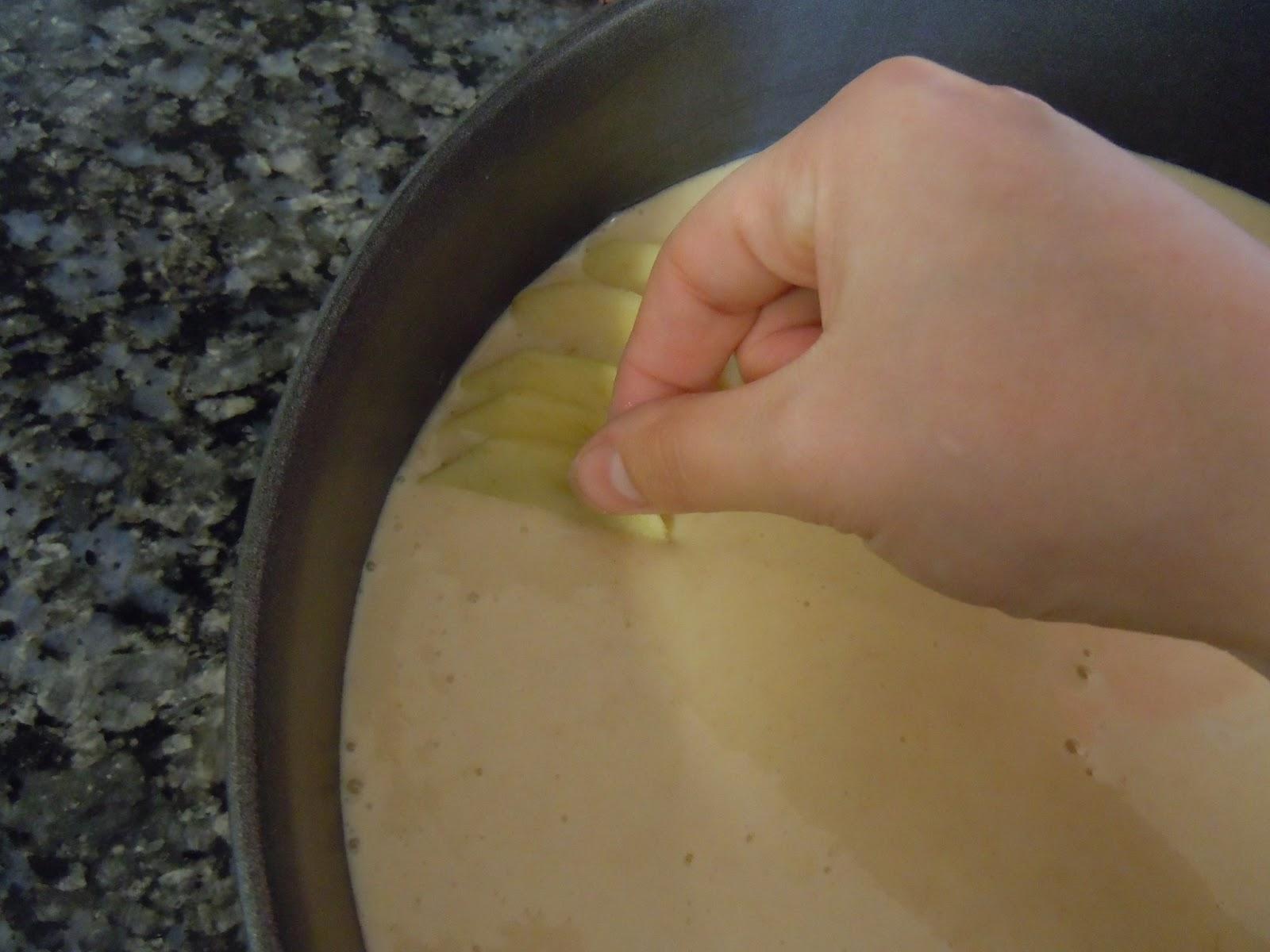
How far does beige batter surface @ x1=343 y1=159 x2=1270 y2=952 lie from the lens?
0.56 metres

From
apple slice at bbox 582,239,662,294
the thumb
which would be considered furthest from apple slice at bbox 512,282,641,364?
the thumb

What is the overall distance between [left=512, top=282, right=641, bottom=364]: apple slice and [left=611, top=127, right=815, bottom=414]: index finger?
60 mm

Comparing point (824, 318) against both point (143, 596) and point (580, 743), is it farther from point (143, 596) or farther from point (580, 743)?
point (143, 596)

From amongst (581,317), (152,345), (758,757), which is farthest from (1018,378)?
(152,345)

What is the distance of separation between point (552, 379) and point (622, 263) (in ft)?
0.40

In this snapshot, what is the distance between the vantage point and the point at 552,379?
709mm

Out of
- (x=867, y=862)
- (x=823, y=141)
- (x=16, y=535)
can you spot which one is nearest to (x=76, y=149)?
(x=16, y=535)

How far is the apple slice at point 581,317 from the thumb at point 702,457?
0.41 feet

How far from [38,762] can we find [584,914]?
30cm

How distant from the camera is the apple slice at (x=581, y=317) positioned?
0.73m

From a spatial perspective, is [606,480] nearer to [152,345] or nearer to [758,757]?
[758,757]

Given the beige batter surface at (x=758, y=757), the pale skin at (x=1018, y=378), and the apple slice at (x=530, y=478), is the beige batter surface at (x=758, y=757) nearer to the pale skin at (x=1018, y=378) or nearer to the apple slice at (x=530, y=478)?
the apple slice at (x=530, y=478)

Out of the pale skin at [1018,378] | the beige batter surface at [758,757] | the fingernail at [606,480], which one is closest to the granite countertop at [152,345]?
the beige batter surface at [758,757]

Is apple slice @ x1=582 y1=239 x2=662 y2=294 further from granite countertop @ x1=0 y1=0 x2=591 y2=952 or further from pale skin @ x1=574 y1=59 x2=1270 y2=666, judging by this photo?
pale skin @ x1=574 y1=59 x2=1270 y2=666
